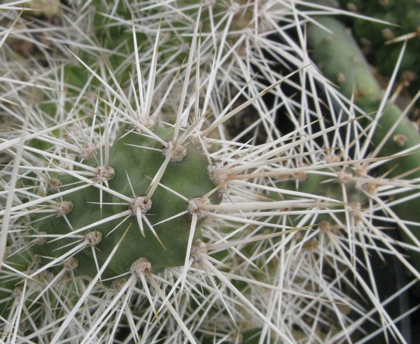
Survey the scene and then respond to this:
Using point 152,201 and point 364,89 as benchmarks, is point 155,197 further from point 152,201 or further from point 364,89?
point 364,89

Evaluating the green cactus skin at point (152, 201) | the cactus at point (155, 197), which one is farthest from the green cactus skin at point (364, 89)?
the green cactus skin at point (152, 201)

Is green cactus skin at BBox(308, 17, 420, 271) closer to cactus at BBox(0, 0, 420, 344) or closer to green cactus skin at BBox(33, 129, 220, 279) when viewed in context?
cactus at BBox(0, 0, 420, 344)

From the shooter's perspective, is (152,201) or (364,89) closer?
(152,201)

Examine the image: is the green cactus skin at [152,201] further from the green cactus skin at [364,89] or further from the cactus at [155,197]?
the green cactus skin at [364,89]

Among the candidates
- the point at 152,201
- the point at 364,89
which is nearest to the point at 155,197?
the point at 152,201

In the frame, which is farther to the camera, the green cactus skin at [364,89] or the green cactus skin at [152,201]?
the green cactus skin at [364,89]
